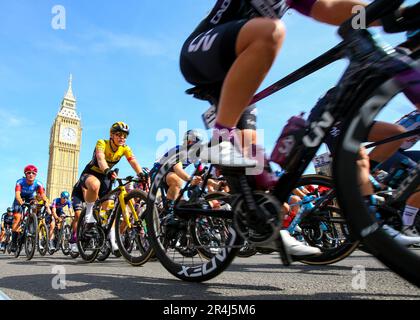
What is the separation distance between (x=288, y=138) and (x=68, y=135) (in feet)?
315

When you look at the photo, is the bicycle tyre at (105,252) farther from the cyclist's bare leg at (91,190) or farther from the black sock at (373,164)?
the black sock at (373,164)

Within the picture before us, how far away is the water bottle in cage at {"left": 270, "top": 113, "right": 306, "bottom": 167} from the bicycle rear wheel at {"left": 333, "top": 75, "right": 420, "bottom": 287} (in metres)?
0.45

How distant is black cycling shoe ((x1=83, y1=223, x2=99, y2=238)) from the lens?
538 centimetres

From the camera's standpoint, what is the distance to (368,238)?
3.78 ft

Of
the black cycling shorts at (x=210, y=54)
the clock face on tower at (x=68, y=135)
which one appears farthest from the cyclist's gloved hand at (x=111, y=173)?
the clock face on tower at (x=68, y=135)

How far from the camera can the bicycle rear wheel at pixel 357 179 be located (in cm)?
113

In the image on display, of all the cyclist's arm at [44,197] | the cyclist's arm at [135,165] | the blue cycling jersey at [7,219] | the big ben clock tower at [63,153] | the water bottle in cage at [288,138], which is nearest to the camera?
the water bottle in cage at [288,138]

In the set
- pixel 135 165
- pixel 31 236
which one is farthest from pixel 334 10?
pixel 31 236

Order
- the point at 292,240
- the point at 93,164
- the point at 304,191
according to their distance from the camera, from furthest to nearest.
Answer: the point at 93,164 < the point at 304,191 < the point at 292,240

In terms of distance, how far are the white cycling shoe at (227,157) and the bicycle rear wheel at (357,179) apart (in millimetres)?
645

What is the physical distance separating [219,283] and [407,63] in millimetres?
1837

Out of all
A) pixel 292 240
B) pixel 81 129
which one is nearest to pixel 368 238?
pixel 292 240

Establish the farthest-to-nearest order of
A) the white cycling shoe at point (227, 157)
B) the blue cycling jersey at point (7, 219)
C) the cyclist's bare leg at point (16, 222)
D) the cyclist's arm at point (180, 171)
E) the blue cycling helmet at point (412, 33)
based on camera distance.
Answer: the blue cycling jersey at point (7, 219)
the cyclist's bare leg at point (16, 222)
the cyclist's arm at point (180, 171)
the white cycling shoe at point (227, 157)
the blue cycling helmet at point (412, 33)

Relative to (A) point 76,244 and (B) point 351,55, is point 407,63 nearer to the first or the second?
(B) point 351,55
